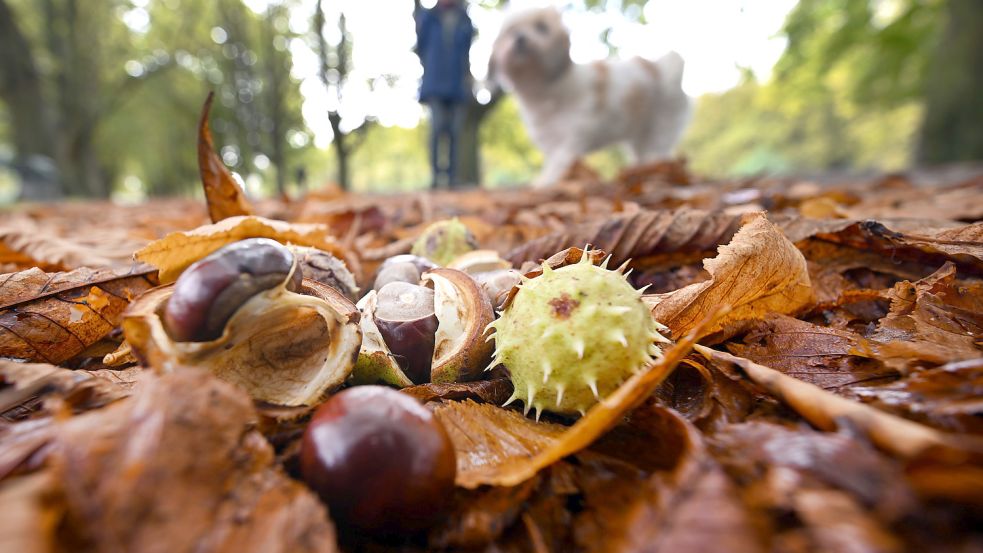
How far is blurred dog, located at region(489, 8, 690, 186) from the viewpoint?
6695 mm

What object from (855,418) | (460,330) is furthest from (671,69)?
(855,418)

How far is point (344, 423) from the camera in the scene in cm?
63

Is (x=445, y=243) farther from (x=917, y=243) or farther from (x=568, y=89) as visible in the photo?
(x=568, y=89)

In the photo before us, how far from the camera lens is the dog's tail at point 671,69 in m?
8.14

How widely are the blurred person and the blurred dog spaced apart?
25.2 inches

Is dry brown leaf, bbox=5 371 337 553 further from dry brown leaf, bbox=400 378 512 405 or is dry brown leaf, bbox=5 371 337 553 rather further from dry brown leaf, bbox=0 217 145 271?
dry brown leaf, bbox=0 217 145 271

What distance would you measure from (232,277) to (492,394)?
1.62 ft

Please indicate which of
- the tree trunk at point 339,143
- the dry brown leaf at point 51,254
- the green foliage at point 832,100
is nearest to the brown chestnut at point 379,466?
the dry brown leaf at point 51,254

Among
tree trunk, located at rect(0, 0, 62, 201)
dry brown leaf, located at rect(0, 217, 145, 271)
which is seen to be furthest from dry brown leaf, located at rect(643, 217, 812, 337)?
tree trunk, located at rect(0, 0, 62, 201)

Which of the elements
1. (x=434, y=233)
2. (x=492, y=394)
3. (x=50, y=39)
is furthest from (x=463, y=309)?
(x=50, y=39)

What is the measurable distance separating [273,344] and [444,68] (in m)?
A: 7.64

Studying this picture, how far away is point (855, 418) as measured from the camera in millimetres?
572

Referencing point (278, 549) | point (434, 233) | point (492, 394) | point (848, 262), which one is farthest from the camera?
point (434, 233)

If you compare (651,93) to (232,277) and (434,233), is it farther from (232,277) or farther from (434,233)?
(232,277)
